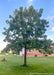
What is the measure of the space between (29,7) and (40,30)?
4448mm

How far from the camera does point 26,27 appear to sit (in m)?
15.3

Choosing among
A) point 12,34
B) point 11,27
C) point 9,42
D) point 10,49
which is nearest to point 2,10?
point 11,27

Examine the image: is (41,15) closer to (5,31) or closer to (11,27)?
(11,27)

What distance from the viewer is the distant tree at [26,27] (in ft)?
49.1

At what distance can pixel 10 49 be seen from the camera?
50.5 ft

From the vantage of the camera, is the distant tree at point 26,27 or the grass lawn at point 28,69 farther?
the distant tree at point 26,27

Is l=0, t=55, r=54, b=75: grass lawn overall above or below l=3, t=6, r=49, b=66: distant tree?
below

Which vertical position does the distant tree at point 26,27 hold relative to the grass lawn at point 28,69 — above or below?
above

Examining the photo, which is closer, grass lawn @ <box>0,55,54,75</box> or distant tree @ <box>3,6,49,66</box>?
grass lawn @ <box>0,55,54,75</box>

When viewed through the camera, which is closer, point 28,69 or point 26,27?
point 28,69

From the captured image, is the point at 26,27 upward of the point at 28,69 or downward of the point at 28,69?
upward

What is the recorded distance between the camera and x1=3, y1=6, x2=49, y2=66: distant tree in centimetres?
1498

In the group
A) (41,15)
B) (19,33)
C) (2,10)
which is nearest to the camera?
(2,10)

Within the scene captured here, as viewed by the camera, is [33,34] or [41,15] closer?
[33,34]
